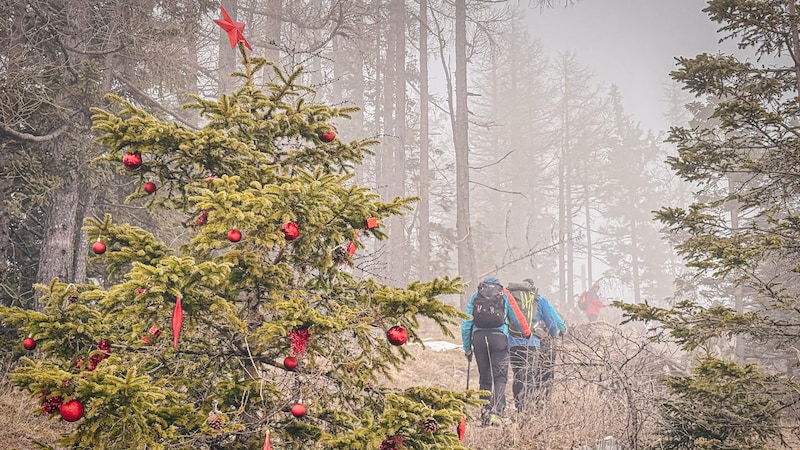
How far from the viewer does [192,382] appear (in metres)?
2.71

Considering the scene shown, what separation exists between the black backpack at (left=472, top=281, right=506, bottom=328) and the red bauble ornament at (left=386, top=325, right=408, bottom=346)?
15.7ft

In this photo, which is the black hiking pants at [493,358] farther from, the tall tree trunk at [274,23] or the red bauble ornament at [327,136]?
the tall tree trunk at [274,23]

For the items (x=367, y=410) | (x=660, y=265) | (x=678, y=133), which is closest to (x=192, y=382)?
(x=367, y=410)

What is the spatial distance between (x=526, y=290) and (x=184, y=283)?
637cm

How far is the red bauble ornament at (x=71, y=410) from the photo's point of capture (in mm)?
1893

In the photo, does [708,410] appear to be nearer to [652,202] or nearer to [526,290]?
[526,290]

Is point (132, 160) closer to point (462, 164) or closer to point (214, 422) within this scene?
point (214, 422)

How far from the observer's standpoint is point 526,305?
7707 mm

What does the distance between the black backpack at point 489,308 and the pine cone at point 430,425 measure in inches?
194

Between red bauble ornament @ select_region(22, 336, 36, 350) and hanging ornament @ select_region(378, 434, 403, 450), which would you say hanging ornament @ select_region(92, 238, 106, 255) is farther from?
hanging ornament @ select_region(378, 434, 403, 450)

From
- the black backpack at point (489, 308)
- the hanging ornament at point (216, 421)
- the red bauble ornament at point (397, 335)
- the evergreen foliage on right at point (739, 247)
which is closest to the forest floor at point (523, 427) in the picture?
the evergreen foliage on right at point (739, 247)

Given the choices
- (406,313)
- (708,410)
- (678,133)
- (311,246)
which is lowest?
(708,410)

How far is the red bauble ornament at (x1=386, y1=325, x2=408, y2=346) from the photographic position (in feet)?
8.35

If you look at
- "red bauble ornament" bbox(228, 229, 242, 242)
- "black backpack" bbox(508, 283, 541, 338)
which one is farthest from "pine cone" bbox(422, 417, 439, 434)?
"black backpack" bbox(508, 283, 541, 338)
